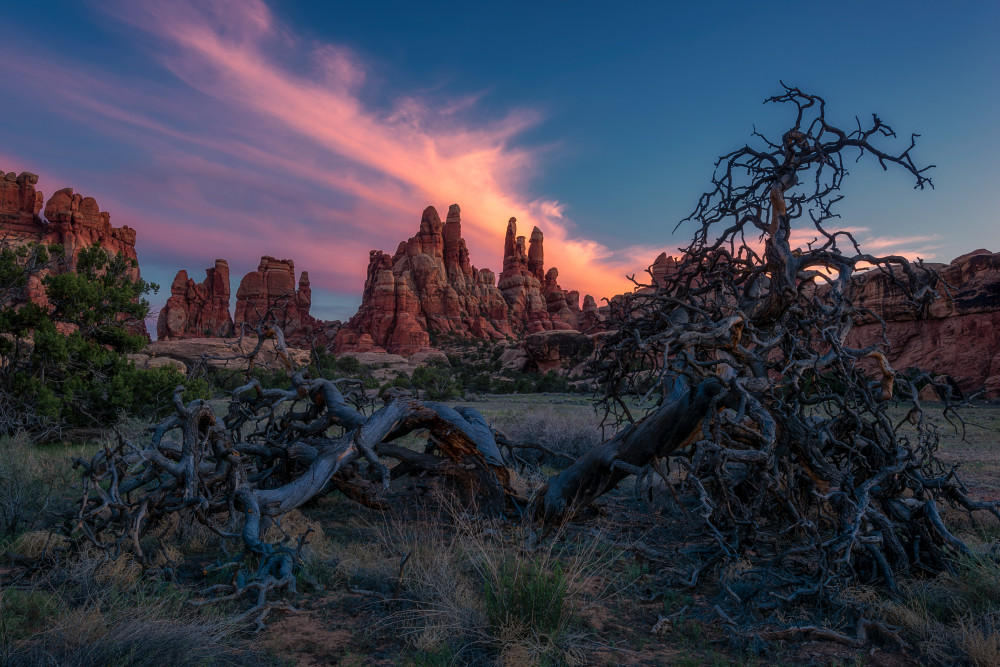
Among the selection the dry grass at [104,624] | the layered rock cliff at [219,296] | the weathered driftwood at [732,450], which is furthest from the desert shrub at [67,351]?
the layered rock cliff at [219,296]

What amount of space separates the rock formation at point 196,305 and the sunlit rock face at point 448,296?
1129 inches

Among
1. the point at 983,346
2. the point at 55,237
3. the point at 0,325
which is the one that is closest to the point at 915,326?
the point at 983,346

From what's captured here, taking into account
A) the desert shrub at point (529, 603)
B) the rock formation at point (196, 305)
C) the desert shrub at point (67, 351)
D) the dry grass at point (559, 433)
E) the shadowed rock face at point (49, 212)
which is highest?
the shadowed rock face at point (49, 212)

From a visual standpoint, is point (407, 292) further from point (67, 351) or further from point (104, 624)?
point (104, 624)

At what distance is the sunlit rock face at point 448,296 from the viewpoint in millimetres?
85188

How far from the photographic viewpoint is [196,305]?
101938 mm

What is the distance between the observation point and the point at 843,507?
14.1 feet

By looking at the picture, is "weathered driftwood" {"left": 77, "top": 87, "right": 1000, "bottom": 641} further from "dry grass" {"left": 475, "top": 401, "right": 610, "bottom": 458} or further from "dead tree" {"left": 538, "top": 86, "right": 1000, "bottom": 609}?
"dry grass" {"left": 475, "top": 401, "right": 610, "bottom": 458}

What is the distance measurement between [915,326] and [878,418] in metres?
30.6

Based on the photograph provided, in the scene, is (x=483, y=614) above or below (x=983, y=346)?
below

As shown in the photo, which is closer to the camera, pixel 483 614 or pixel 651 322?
pixel 483 614

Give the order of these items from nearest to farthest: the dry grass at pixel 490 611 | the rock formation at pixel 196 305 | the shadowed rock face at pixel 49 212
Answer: the dry grass at pixel 490 611, the shadowed rock face at pixel 49 212, the rock formation at pixel 196 305

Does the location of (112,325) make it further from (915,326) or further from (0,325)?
(915,326)

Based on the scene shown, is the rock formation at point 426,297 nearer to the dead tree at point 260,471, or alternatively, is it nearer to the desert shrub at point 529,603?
the dead tree at point 260,471
